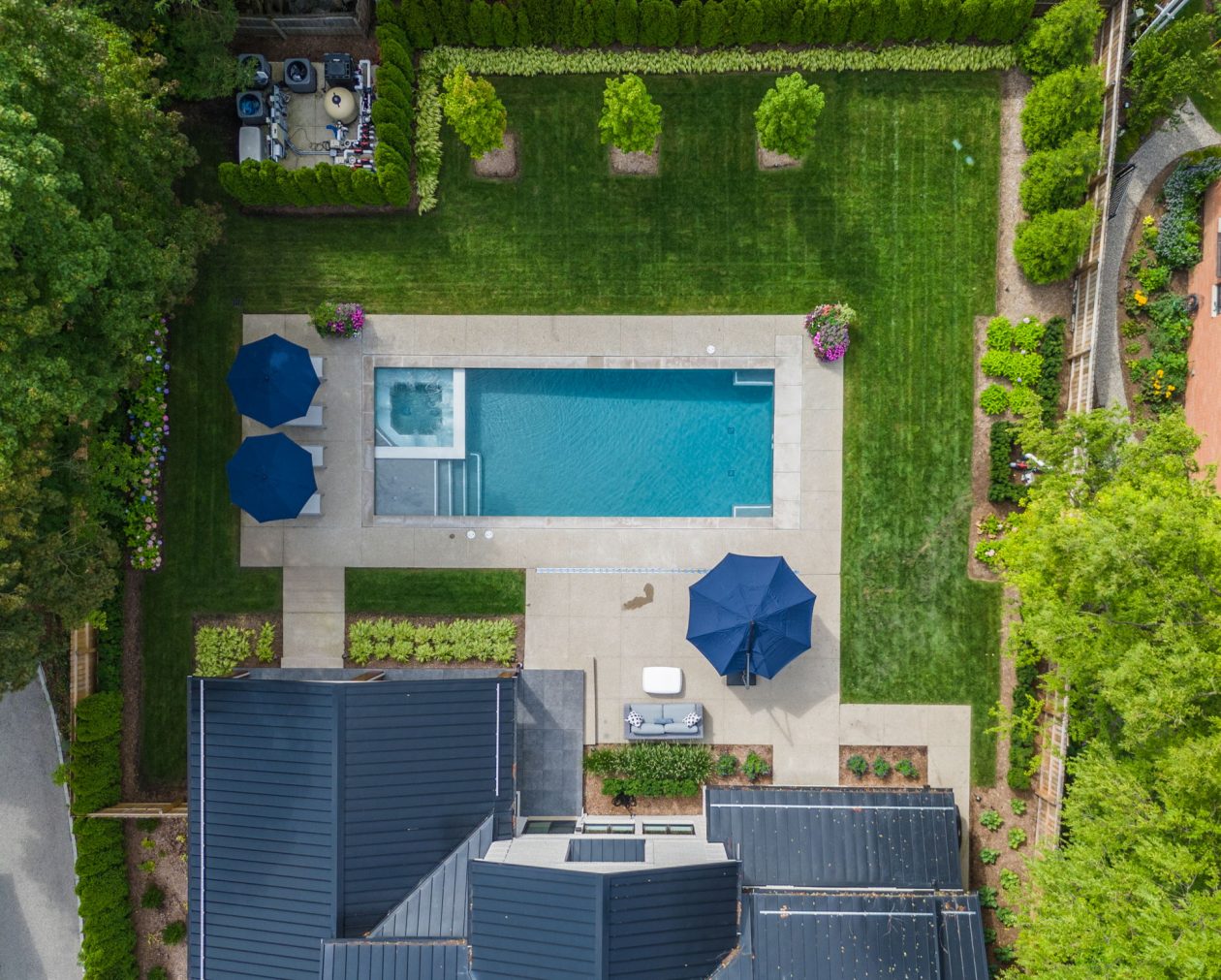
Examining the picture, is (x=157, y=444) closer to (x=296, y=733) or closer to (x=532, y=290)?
(x=296, y=733)

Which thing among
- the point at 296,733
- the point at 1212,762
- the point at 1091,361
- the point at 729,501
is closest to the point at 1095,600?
the point at 1212,762

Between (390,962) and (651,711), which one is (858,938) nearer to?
(651,711)

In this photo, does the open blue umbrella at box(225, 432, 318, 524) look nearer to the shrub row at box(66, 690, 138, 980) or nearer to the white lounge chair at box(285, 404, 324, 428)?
the white lounge chair at box(285, 404, 324, 428)

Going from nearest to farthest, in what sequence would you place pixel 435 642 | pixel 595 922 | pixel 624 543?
pixel 595 922 → pixel 435 642 → pixel 624 543

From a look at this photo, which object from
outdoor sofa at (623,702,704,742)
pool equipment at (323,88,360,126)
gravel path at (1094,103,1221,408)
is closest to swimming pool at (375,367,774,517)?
outdoor sofa at (623,702,704,742)

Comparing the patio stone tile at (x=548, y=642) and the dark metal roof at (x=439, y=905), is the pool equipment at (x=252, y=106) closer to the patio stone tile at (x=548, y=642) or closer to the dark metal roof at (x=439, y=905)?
the patio stone tile at (x=548, y=642)

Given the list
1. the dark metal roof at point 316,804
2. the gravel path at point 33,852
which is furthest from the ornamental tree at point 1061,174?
the gravel path at point 33,852

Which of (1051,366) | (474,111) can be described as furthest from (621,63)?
(1051,366)
